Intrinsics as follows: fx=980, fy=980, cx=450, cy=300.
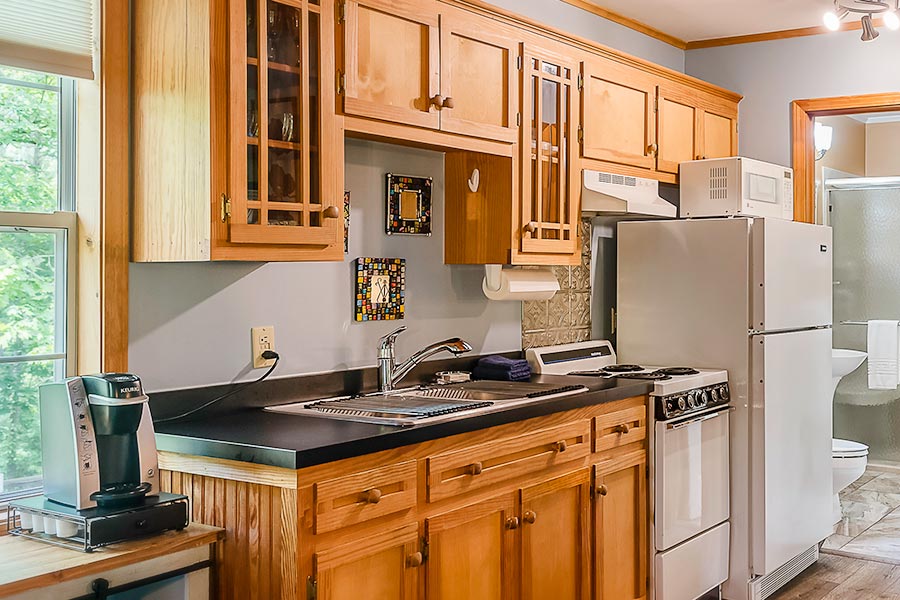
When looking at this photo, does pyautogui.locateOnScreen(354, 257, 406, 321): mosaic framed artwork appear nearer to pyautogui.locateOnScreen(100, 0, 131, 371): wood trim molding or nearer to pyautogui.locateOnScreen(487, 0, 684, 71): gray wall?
pyautogui.locateOnScreen(100, 0, 131, 371): wood trim molding

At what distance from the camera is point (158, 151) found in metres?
2.51

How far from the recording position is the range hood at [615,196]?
3.90 metres

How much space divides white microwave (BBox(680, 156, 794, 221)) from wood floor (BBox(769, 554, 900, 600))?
65.6 inches

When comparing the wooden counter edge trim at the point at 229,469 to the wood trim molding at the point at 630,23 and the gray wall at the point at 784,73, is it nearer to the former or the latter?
the wood trim molding at the point at 630,23

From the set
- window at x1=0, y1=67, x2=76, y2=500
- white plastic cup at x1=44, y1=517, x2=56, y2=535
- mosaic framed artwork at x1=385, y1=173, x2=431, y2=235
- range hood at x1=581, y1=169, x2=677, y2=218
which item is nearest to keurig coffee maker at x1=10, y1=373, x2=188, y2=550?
white plastic cup at x1=44, y1=517, x2=56, y2=535

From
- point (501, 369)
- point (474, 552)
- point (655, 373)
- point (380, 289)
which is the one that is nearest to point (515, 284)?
point (501, 369)

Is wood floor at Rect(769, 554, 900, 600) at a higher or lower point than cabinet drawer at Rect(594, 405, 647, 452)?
lower

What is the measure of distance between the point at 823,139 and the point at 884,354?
145 cm

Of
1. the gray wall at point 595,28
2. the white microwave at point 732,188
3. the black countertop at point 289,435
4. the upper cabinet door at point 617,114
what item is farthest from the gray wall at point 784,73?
the black countertop at point 289,435

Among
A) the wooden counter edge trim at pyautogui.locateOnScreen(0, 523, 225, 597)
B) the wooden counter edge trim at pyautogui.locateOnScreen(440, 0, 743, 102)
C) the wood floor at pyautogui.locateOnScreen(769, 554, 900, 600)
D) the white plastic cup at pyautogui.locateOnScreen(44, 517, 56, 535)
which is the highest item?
the wooden counter edge trim at pyautogui.locateOnScreen(440, 0, 743, 102)

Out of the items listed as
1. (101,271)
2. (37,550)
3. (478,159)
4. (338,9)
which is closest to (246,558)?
(37,550)

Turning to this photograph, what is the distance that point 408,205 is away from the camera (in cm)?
347

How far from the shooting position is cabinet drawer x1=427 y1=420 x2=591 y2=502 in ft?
8.69

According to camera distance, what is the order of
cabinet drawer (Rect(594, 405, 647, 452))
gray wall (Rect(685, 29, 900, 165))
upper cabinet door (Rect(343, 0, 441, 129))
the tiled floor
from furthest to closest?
the tiled floor
gray wall (Rect(685, 29, 900, 165))
cabinet drawer (Rect(594, 405, 647, 452))
upper cabinet door (Rect(343, 0, 441, 129))
